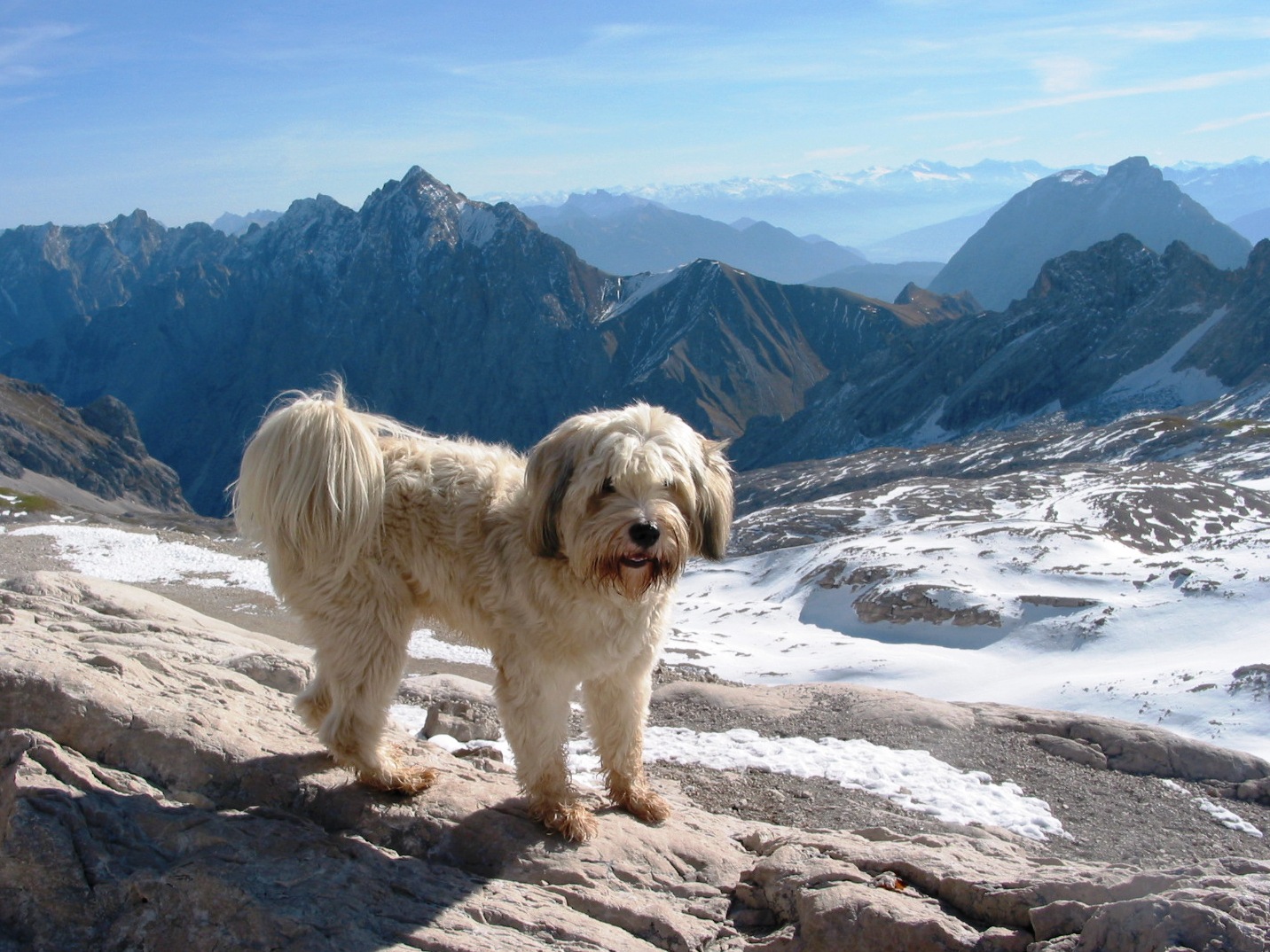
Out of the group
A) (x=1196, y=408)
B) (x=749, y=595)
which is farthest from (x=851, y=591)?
(x=1196, y=408)

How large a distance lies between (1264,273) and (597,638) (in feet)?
691

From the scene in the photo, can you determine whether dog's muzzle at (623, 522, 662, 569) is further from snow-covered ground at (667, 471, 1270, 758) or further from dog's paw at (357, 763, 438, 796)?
snow-covered ground at (667, 471, 1270, 758)

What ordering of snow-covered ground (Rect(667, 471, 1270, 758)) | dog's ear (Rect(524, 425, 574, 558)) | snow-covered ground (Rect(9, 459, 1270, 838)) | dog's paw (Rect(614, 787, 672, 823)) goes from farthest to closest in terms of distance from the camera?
snow-covered ground (Rect(667, 471, 1270, 758)), snow-covered ground (Rect(9, 459, 1270, 838)), dog's paw (Rect(614, 787, 672, 823)), dog's ear (Rect(524, 425, 574, 558))

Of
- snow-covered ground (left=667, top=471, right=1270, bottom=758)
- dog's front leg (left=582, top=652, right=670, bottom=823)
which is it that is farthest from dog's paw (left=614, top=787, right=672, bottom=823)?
snow-covered ground (left=667, top=471, right=1270, bottom=758)

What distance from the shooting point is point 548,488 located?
21.0ft

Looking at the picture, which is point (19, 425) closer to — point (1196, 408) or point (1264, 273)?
point (1196, 408)

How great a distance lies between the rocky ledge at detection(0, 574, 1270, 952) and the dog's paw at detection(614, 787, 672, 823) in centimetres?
15

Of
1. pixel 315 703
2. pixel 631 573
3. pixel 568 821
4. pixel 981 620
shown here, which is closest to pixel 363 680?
pixel 315 703

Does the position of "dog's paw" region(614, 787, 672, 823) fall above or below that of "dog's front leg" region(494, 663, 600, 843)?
below

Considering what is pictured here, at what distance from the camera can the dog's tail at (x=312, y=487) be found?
22.5 feet

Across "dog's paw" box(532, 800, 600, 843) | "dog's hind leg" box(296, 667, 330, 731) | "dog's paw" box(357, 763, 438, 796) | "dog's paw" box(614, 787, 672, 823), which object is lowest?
"dog's paw" box(614, 787, 672, 823)

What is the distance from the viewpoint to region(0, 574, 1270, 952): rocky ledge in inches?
204

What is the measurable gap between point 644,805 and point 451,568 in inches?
101

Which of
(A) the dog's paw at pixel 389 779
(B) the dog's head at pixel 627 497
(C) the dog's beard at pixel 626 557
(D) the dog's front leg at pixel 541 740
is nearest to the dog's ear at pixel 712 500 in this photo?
(B) the dog's head at pixel 627 497
